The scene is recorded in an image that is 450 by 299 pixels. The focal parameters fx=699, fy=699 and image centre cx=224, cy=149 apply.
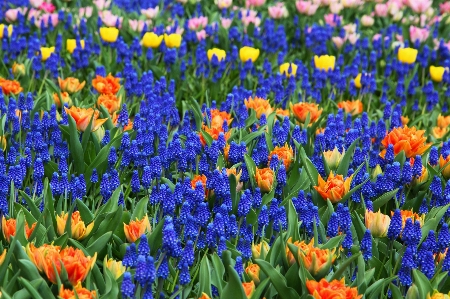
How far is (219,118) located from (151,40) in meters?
2.05

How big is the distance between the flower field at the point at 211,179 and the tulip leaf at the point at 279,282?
1 cm

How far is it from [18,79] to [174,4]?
3.40 metres

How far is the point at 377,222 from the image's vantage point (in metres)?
3.12

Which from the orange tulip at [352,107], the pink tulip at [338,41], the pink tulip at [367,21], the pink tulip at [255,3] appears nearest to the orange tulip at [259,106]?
the orange tulip at [352,107]

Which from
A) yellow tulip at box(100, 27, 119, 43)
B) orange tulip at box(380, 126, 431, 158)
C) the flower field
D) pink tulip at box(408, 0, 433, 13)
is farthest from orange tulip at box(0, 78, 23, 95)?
pink tulip at box(408, 0, 433, 13)

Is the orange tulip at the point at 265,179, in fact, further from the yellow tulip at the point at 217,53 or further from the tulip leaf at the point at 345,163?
the yellow tulip at the point at 217,53

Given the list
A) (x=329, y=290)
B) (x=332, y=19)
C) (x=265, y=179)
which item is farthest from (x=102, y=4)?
(x=329, y=290)

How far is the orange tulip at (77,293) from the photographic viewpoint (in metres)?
2.41

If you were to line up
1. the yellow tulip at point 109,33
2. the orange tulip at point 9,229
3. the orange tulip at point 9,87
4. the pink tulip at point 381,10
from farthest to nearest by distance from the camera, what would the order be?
1. the pink tulip at point 381,10
2. the yellow tulip at point 109,33
3. the orange tulip at point 9,87
4. the orange tulip at point 9,229

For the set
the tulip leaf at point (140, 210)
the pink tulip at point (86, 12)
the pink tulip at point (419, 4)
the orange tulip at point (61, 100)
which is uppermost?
the pink tulip at point (419, 4)

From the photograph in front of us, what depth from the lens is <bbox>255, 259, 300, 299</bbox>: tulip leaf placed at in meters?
2.63

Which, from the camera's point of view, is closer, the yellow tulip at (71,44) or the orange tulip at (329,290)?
the orange tulip at (329,290)

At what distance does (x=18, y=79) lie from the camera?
5395 mm

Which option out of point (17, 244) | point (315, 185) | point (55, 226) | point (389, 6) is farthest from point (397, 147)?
point (389, 6)
